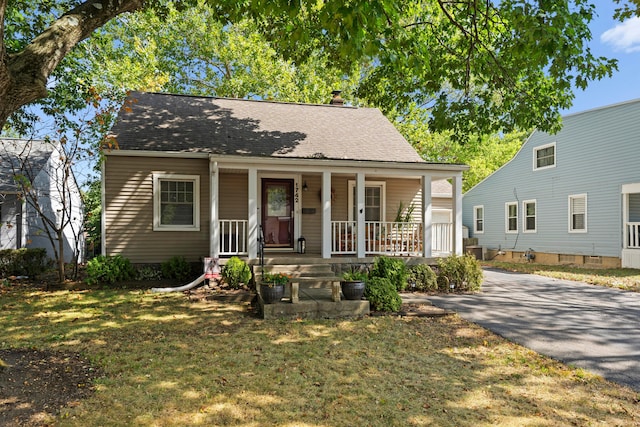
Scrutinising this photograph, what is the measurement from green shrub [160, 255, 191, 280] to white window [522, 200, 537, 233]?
49.8 feet

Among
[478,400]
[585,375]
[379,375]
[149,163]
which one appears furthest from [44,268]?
[585,375]

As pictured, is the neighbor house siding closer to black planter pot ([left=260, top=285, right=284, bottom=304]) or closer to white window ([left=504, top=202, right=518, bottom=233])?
black planter pot ([left=260, top=285, right=284, bottom=304])

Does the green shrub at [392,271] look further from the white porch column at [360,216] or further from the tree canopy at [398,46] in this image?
the tree canopy at [398,46]

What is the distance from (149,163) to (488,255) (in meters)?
16.9

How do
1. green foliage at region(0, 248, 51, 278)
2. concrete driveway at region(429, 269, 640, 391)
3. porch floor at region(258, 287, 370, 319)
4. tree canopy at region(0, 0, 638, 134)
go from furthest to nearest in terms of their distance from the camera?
green foliage at region(0, 248, 51, 278) < porch floor at region(258, 287, 370, 319) < concrete driveway at region(429, 269, 640, 391) < tree canopy at region(0, 0, 638, 134)

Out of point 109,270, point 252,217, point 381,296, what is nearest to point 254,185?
point 252,217

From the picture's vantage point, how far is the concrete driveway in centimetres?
486

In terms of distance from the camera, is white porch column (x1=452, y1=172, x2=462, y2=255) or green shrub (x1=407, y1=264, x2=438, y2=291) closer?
green shrub (x1=407, y1=264, x2=438, y2=291)

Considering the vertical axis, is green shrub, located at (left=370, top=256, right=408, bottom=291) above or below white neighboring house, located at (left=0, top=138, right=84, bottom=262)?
below

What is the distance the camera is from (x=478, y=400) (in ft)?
11.9

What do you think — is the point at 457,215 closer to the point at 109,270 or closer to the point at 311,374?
the point at 311,374

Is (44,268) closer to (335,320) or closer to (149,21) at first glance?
(335,320)

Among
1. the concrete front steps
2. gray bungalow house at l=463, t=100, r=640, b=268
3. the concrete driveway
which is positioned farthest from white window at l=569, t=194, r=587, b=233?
the concrete front steps

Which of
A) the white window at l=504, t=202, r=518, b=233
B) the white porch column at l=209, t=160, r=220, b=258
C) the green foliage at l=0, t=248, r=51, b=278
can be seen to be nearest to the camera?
the white porch column at l=209, t=160, r=220, b=258
